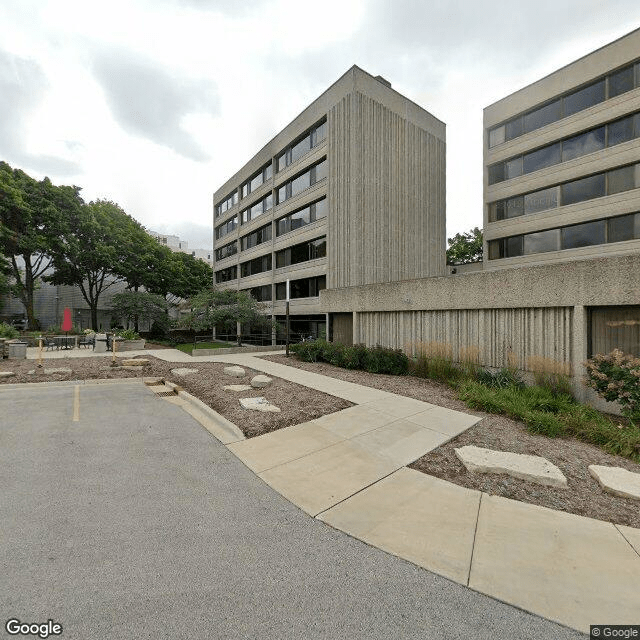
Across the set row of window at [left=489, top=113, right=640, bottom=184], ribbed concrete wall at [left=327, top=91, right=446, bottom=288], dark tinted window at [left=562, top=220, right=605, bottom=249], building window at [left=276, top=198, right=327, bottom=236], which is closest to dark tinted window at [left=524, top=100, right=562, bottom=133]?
row of window at [left=489, top=113, right=640, bottom=184]

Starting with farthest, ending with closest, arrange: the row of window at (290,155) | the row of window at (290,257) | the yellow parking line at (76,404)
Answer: the row of window at (290,155), the row of window at (290,257), the yellow parking line at (76,404)

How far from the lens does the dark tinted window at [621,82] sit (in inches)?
711

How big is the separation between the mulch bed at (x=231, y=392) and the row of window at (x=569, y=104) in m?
25.0

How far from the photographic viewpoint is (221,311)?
23297 mm

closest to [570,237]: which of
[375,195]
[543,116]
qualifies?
[543,116]

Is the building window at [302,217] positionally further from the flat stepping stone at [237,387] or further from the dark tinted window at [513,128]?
the flat stepping stone at [237,387]

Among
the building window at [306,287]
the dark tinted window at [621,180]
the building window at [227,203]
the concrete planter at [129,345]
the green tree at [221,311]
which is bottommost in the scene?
the concrete planter at [129,345]

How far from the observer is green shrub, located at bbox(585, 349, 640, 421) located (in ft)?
21.5

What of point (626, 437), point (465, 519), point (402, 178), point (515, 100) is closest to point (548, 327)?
point (626, 437)

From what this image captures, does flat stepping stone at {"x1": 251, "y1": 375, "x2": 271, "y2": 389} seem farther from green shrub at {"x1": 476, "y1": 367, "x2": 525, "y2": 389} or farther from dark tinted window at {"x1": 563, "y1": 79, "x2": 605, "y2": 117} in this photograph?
dark tinted window at {"x1": 563, "y1": 79, "x2": 605, "y2": 117}

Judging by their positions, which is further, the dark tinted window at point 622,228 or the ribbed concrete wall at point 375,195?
the ribbed concrete wall at point 375,195

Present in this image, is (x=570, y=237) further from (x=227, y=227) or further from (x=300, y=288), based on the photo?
(x=227, y=227)

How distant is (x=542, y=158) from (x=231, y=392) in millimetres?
25564

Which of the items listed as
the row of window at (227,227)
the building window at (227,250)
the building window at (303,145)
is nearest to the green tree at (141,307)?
the building window at (227,250)
